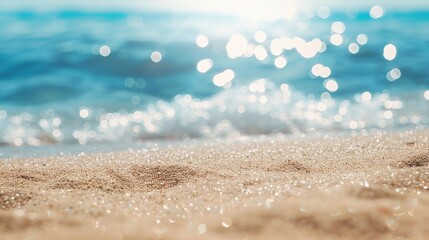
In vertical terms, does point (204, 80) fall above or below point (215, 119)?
above

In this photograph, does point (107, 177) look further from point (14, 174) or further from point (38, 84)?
point (38, 84)

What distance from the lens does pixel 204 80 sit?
7.05 metres

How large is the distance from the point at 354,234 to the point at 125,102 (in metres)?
4.53

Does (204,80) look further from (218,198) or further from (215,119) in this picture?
(218,198)

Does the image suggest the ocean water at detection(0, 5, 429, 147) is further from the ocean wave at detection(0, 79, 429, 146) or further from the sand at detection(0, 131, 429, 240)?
the sand at detection(0, 131, 429, 240)

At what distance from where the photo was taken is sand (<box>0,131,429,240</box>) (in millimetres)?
1526

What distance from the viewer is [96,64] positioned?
756 centimetres

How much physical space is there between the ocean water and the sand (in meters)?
2.01

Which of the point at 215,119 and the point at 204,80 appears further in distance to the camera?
the point at 204,80

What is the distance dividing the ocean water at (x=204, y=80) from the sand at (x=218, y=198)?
79.3 inches

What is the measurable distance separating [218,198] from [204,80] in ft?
17.3

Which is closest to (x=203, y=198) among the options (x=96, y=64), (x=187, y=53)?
(x=96, y=64)

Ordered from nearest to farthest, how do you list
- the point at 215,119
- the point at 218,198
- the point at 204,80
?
the point at 218,198
the point at 215,119
the point at 204,80

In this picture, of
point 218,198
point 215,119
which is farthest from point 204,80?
point 218,198
